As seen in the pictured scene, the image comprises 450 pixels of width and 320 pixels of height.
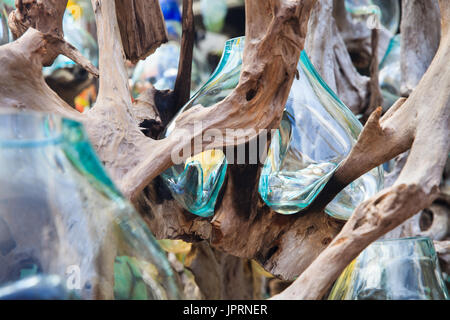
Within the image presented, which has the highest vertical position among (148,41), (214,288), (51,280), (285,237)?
(148,41)

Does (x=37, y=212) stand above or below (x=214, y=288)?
above

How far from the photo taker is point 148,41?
782mm

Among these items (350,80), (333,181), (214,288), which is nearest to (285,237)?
(333,181)

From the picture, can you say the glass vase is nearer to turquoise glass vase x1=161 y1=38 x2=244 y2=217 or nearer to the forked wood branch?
turquoise glass vase x1=161 y1=38 x2=244 y2=217

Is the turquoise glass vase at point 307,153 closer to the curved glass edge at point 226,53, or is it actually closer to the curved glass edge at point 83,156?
the curved glass edge at point 226,53

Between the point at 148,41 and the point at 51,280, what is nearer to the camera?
the point at 51,280

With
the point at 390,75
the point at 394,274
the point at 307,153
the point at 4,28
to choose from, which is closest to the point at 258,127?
the point at 307,153

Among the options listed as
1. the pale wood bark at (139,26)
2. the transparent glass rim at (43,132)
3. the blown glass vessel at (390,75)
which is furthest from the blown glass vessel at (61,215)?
the blown glass vessel at (390,75)

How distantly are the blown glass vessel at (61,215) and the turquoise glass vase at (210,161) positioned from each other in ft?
0.82

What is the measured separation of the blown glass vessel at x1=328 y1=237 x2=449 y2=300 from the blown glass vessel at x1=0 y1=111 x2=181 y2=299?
0.64ft

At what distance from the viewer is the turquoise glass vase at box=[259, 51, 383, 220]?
62 cm

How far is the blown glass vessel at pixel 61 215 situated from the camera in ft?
1.17

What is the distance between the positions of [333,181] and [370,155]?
6cm
